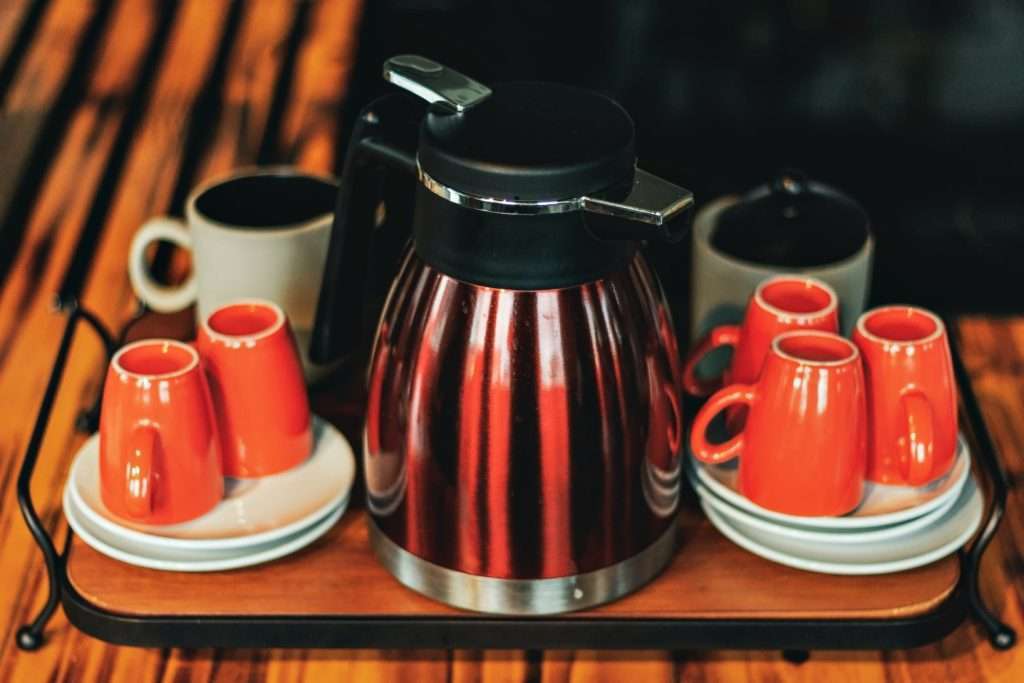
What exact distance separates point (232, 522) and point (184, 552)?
0.03 m

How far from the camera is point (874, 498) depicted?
833mm

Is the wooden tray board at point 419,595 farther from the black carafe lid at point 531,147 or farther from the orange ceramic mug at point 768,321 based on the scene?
the black carafe lid at point 531,147

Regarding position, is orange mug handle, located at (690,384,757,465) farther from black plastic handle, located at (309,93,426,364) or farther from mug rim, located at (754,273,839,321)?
black plastic handle, located at (309,93,426,364)

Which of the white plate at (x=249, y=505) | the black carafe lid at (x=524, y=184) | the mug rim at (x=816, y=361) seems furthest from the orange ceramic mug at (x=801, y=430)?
the white plate at (x=249, y=505)

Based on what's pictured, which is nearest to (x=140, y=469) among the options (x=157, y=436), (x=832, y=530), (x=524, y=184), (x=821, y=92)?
(x=157, y=436)

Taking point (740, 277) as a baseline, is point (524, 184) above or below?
above

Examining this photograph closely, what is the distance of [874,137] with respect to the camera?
51.1 inches

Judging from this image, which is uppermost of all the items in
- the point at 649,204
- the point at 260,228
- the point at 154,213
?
the point at 649,204

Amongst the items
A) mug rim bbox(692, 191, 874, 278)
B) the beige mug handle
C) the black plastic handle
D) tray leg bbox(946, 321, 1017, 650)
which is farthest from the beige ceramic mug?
the beige mug handle

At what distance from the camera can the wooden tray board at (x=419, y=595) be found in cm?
80

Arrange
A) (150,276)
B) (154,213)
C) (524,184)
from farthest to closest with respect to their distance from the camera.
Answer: (154,213) < (150,276) < (524,184)

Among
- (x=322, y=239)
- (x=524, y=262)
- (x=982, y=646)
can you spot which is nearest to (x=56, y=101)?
(x=322, y=239)

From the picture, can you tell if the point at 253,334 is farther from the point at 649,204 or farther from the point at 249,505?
the point at 649,204

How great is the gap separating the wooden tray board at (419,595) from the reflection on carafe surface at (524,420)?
3cm
